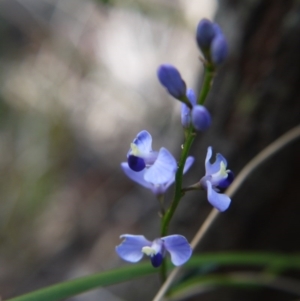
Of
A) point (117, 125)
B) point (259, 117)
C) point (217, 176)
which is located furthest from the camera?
point (117, 125)

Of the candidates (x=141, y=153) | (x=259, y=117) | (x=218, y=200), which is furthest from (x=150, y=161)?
(x=259, y=117)

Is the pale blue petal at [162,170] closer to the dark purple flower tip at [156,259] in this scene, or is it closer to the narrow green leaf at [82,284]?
the dark purple flower tip at [156,259]

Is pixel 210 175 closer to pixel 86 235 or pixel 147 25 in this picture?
pixel 86 235

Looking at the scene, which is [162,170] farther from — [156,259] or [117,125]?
[117,125]

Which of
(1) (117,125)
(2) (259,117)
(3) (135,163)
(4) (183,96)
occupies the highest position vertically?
(4) (183,96)

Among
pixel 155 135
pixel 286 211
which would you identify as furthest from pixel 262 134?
pixel 155 135

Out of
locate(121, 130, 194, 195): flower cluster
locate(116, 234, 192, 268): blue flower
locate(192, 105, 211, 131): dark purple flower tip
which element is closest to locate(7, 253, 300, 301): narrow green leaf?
locate(116, 234, 192, 268): blue flower
